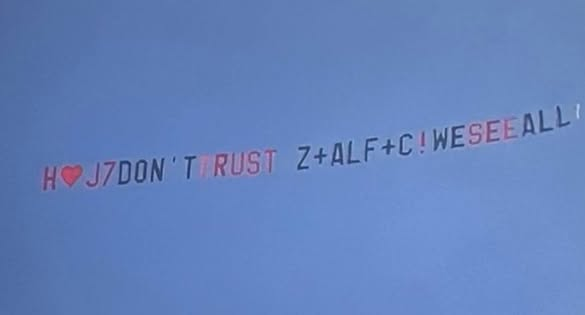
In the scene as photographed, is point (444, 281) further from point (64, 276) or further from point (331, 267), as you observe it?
point (64, 276)

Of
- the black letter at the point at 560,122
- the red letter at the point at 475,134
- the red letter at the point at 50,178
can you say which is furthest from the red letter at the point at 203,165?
the black letter at the point at 560,122

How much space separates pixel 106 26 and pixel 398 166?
19.7 inches

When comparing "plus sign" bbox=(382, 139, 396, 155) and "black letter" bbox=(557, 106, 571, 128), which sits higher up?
"black letter" bbox=(557, 106, 571, 128)

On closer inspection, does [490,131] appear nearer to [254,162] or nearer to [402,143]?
[402,143]

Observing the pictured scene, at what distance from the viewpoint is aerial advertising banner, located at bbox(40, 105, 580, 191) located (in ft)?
4.05

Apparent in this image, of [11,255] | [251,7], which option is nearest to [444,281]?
[251,7]

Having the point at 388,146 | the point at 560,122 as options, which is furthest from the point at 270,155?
the point at 560,122

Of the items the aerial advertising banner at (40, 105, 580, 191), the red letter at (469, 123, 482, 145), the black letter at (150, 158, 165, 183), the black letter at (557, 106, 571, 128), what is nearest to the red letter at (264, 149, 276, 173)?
the aerial advertising banner at (40, 105, 580, 191)

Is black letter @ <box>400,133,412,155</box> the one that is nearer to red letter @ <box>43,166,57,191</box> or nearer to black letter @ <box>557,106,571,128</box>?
black letter @ <box>557,106,571,128</box>

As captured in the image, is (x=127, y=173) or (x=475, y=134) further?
(x=127, y=173)

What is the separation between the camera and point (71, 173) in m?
1.41

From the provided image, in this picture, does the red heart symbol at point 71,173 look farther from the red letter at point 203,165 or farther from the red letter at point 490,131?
the red letter at point 490,131

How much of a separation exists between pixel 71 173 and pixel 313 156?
366mm

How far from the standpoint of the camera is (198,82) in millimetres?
1396
